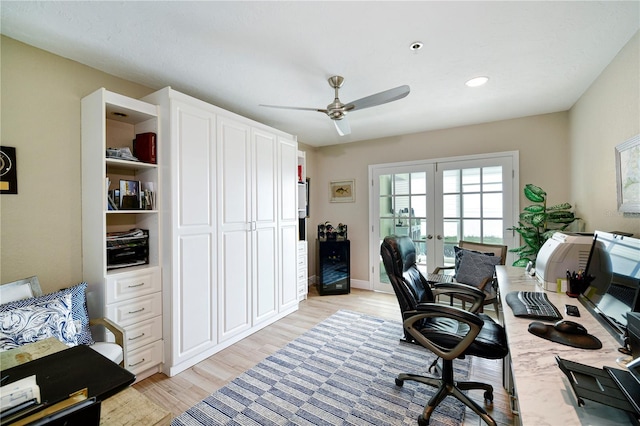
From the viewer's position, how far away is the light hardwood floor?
185 cm

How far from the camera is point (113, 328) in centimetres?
180

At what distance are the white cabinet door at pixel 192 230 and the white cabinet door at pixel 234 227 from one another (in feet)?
0.29

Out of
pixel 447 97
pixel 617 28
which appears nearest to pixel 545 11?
pixel 617 28

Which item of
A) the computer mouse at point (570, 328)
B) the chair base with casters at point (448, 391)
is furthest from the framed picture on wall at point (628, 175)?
the chair base with casters at point (448, 391)

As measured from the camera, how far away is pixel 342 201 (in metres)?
4.67

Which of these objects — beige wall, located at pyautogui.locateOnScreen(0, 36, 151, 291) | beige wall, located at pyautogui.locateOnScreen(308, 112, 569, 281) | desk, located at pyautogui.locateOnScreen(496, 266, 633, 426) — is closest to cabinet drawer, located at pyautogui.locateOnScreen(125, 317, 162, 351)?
beige wall, located at pyautogui.locateOnScreen(0, 36, 151, 291)

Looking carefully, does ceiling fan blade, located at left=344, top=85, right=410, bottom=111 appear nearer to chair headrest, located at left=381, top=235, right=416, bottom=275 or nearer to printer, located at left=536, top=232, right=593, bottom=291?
chair headrest, located at left=381, top=235, right=416, bottom=275

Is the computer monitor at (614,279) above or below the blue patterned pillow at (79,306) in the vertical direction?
above

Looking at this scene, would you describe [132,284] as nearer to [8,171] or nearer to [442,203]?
[8,171]

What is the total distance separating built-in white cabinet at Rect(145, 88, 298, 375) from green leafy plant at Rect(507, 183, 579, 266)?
2751mm

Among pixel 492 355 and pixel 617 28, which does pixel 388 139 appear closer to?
pixel 617 28

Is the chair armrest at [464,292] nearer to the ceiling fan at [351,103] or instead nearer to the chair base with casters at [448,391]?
the chair base with casters at [448,391]

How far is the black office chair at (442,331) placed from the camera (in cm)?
156

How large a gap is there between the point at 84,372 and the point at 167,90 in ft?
6.62
